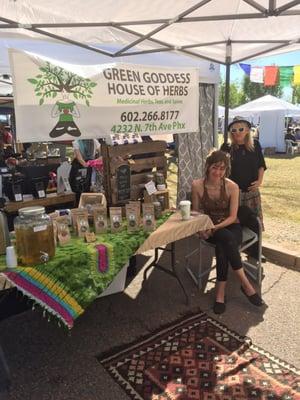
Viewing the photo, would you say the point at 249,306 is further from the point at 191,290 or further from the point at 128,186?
the point at 128,186

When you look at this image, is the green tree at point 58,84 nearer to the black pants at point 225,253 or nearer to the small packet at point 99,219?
the small packet at point 99,219

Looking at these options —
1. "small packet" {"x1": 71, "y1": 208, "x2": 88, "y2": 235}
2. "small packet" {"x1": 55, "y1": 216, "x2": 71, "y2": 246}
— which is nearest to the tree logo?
"small packet" {"x1": 71, "y1": 208, "x2": 88, "y2": 235}

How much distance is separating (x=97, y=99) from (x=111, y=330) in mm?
1771

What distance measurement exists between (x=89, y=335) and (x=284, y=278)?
6.63 ft

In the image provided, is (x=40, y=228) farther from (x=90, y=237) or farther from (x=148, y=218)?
(x=148, y=218)

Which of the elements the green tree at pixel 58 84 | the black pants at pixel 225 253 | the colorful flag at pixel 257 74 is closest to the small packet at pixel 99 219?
the green tree at pixel 58 84

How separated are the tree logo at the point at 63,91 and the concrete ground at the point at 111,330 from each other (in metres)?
1.49

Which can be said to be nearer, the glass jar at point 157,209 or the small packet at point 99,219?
the small packet at point 99,219

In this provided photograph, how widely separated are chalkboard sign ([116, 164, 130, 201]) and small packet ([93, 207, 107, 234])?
384mm

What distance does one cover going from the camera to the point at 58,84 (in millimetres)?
2541

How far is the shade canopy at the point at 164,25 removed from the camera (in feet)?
9.82

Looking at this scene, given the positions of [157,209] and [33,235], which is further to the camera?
[157,209]

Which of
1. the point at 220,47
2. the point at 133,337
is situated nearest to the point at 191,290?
the point at 133,337

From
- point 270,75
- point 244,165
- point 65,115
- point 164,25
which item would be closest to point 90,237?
point 65,115
